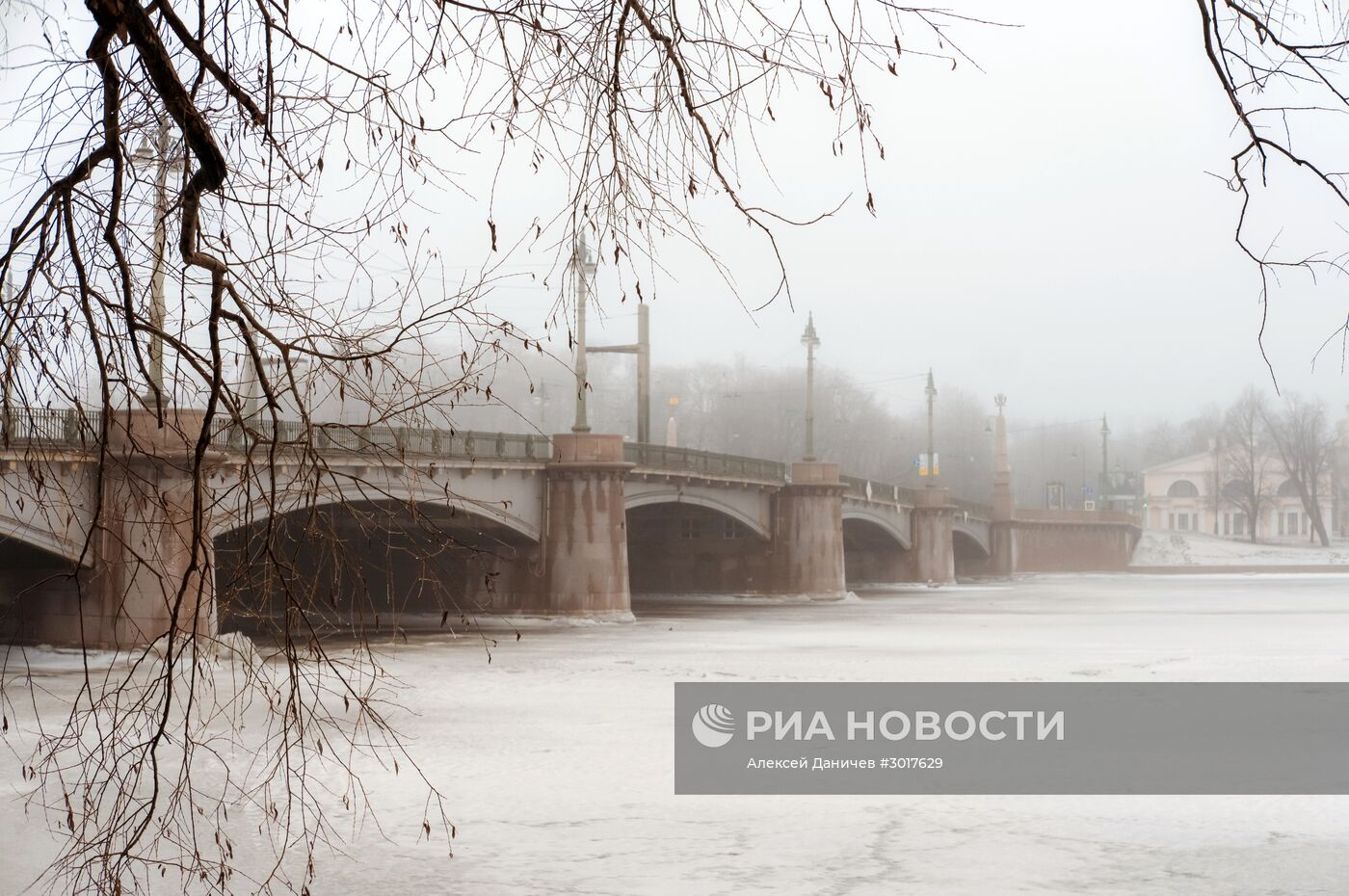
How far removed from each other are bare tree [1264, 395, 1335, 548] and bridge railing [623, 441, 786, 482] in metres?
50.2

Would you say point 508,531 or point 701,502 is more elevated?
point 701,502

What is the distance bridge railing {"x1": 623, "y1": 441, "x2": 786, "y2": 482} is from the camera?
36.8 metres

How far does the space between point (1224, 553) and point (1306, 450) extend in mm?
10207

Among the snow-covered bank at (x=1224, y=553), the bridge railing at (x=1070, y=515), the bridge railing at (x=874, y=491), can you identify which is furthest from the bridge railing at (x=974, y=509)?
the snow-covered bank at (x=1224, y=553)

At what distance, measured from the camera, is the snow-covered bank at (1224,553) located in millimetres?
81312

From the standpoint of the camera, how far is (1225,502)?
10638 cm

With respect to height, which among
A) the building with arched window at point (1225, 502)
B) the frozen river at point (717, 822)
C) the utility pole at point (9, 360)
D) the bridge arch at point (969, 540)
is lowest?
the frozen river at point (717, 822)

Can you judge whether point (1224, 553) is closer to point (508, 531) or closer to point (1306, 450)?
point (1306, 450)

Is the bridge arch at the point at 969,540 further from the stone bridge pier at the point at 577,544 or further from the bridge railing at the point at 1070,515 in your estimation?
the stone bridge pier at the point at 577,544

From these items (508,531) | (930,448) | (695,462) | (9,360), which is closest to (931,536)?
(930,448)

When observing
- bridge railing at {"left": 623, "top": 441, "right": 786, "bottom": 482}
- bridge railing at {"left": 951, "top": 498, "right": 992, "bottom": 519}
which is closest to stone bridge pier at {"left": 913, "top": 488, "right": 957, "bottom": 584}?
bridge railing at {"left": 951, "top": 498, "right": 992, "bottom": 519}

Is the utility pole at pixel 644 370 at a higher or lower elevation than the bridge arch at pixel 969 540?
higher

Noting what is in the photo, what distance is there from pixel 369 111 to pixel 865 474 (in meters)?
87.5

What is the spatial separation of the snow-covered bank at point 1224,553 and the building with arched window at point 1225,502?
411 centimetres
